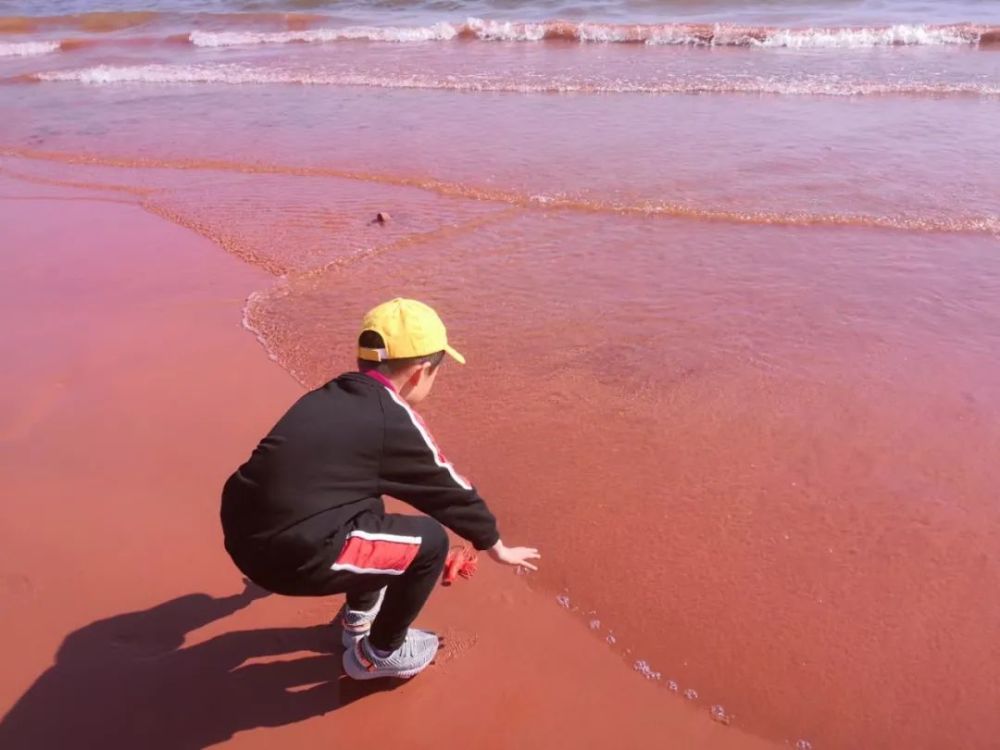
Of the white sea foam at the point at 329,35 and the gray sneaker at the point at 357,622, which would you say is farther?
the white sea foam at the point at 329,35

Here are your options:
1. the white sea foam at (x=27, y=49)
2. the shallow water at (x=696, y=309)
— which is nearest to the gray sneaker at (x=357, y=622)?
the shallow water at (x=696, y=309)

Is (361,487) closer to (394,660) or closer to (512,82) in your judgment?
(394,660)

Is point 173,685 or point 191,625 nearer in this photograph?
point 173,685

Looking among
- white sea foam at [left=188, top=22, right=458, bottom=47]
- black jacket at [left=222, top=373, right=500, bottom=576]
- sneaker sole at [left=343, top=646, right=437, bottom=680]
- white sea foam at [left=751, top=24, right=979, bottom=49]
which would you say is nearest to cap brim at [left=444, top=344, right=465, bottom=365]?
black jacket at [left=222, top=373, right=500, bottom=576]

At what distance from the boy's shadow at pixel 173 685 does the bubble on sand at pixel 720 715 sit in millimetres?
915

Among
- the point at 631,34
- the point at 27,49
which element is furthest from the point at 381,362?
the point at 27,49

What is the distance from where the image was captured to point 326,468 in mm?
2023

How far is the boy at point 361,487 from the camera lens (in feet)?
6.63

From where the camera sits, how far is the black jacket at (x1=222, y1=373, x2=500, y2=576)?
2014mm

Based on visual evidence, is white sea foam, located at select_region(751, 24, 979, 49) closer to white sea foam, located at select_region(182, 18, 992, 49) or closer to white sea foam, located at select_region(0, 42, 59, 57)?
white sea foam, located at select_region(182, 18, 992, 49)

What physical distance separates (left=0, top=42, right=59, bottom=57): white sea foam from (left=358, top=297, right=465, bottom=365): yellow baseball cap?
17815 mm

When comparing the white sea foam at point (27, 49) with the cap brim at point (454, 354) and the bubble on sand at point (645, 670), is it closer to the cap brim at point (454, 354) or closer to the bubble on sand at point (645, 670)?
the cap brim at point (454, 354)

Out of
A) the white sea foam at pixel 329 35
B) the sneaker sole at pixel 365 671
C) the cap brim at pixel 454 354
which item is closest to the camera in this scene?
the cap brim at pixel 454 354

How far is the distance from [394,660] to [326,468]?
0.70 metres
